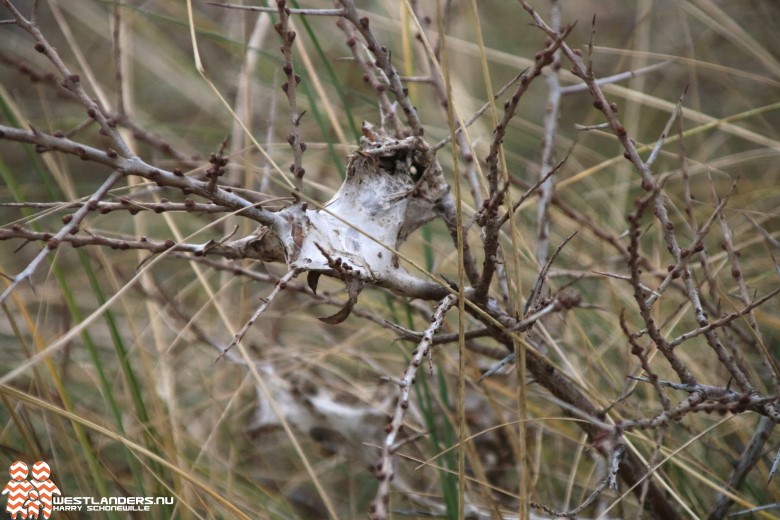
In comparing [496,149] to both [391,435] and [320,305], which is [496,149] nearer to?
[391,435]

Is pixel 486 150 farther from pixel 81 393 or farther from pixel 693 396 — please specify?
pixel 81 393

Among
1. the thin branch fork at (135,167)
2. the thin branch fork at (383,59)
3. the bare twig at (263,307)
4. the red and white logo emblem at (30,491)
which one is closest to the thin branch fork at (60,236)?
the thin branch fork at (135,167)

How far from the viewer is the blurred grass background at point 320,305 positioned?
135 centimetres

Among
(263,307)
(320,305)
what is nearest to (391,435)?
(263,307)

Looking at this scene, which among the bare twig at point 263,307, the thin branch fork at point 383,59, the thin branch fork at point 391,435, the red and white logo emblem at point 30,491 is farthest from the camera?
the red and white logo emblem at point 30,491

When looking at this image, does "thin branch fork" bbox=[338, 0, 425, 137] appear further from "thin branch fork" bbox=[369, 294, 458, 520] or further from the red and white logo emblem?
the red and white logo emblem

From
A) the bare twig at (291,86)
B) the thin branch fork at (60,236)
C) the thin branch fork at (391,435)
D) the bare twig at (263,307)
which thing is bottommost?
the thin branch fork at (391,435)

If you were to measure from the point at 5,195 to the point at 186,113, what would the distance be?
2.92ft

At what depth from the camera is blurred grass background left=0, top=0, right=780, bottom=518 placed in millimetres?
1348

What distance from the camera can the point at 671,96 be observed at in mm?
2713

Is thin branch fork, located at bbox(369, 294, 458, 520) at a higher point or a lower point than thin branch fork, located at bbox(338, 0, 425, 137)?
lower

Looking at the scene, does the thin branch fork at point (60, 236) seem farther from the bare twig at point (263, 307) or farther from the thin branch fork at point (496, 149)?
the thin branch fork at point (496, 149)

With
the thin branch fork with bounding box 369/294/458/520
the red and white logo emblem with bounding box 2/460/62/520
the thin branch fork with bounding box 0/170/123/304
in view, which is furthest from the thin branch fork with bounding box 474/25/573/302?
the red and white logo emblem with bounding box 2/460/62/520

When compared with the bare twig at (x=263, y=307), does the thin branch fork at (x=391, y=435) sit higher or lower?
lower
